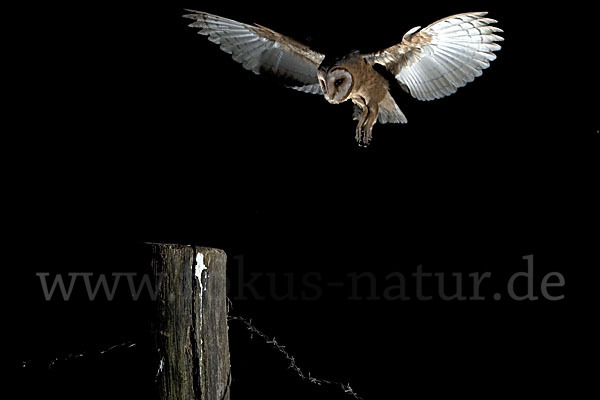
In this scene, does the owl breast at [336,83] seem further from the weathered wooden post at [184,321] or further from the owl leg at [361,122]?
the weathered wooden post at [184,321]

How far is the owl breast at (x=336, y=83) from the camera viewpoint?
5.39ft

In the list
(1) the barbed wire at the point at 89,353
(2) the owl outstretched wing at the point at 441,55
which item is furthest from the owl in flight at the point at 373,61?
(1) the barbed wire at the point at 89,353

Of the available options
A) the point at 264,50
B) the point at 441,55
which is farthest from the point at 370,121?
the point at 264,50

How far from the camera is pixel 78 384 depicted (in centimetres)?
262

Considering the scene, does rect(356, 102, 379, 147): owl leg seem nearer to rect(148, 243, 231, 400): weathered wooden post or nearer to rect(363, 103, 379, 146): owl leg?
rect(363, 103, 379, 146): owl leg

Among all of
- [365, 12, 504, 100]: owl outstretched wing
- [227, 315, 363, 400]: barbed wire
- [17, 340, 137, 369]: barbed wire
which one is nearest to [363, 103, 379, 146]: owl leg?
[365, 12, 504, 100]: owl outstretched wing

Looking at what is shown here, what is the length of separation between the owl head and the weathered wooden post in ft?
1.82

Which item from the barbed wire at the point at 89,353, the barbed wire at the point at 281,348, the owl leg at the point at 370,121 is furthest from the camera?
the owl leg at the point at 370,121

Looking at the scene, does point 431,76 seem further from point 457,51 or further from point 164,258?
point 164,258

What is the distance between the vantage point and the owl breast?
1.64m

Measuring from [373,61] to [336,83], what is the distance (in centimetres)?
22

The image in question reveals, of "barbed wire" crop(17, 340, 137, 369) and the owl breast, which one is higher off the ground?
the owl breast

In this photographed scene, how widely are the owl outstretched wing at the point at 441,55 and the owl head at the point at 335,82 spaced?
0.16 metres

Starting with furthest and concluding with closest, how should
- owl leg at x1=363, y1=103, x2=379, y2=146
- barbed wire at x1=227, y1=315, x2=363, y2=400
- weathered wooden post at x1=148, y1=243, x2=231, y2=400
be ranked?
owl leg at x1=363, y1=103, x2=379, y2=146, barbed wire at x1=227, y1=315, x2=363, y2=400, weathered wooden post at x1=148, y1=243, x2=231, y2=400
